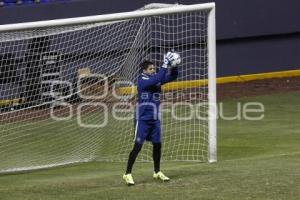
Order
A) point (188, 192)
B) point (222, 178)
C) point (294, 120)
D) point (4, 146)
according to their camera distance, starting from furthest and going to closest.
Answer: point (294, 120) → point (4, 146) → point (222, 178) → point (188, 192)

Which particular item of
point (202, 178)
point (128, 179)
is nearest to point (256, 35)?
point (202, 178)

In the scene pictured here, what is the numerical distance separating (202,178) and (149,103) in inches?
50.1

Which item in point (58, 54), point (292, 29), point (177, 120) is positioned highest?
point (292, 29)

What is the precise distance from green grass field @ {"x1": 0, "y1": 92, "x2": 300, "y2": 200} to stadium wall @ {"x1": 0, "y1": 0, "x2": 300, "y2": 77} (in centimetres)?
711

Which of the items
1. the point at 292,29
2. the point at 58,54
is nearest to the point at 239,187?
the point at 58,54

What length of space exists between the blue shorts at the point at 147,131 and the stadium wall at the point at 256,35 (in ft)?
35.8

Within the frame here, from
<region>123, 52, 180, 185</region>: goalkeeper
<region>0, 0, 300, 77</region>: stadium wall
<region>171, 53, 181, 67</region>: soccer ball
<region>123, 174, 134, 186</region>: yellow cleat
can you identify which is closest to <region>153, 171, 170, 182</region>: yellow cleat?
<region>123, 52, 180, 185</region>: goalkeeper

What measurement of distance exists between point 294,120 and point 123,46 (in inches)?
189

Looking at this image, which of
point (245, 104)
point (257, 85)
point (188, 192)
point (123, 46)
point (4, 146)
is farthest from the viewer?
point (257, 85)

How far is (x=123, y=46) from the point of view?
15938 millimetres

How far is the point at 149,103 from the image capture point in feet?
40.8

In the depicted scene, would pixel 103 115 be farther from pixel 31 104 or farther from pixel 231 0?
pixel 231 0

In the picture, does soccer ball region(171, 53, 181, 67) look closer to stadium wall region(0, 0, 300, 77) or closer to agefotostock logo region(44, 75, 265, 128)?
agefotostock logo region(44, 75, 265, 128)

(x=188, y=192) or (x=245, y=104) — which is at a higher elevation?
(x=245, y=104)
